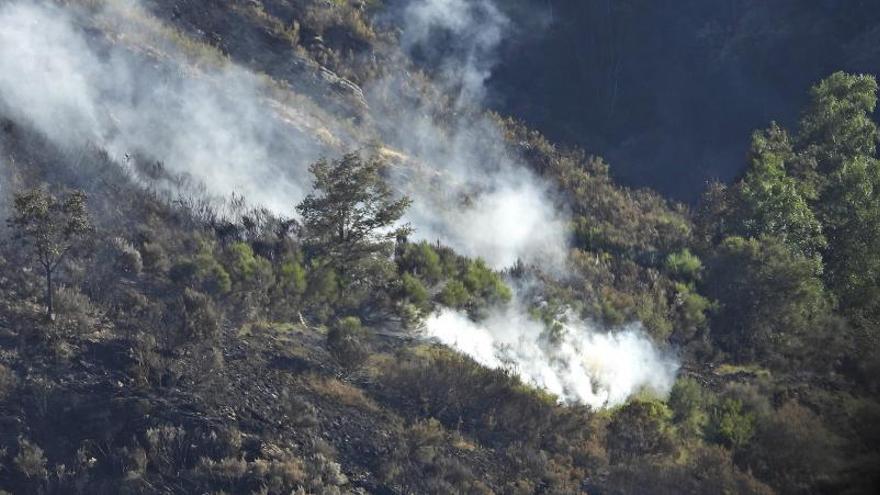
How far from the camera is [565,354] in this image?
2230 cm

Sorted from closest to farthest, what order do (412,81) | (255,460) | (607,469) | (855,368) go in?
(255,460) < (607,469) < (855,368) < (412,81)

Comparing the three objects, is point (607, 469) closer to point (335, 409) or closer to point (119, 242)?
point (335, 409)

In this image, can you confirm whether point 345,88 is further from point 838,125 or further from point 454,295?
point 838,125

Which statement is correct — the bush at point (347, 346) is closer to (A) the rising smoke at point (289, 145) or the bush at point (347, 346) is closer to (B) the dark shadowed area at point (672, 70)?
(A) the rising smoke at point (289, 145)

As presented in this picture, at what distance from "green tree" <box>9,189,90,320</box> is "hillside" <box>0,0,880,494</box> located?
6cm

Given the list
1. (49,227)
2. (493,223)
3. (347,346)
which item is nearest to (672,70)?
(493,223)

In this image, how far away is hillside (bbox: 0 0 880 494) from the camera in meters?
16.4

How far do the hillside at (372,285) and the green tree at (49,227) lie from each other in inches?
2.4

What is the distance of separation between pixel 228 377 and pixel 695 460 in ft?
29.2

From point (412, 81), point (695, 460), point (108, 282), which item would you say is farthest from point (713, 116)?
point (108, 282)

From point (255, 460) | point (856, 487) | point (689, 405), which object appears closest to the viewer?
point (856, 487)

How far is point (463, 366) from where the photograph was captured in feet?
63.7

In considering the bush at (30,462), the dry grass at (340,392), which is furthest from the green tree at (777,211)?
the bush at (30,462)

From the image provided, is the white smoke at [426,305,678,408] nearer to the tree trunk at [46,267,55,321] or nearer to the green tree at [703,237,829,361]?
the green tree at [703,237,829,361]
